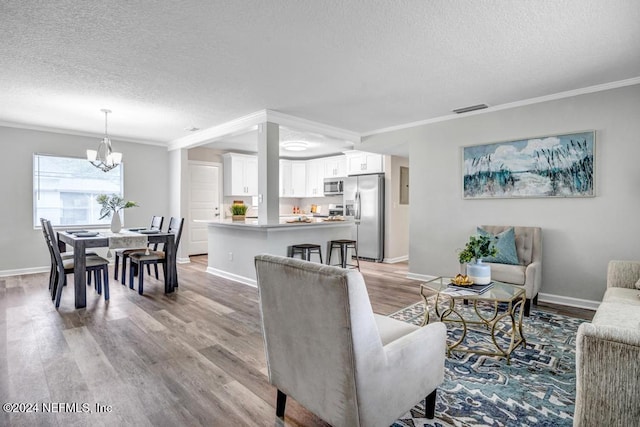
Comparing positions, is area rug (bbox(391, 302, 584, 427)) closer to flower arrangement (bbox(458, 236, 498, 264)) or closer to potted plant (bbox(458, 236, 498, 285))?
potted plant (bbox(458, 236, 498, 285))

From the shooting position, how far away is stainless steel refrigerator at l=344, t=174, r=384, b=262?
6996 millimetres

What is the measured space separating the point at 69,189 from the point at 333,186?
17.3 ft

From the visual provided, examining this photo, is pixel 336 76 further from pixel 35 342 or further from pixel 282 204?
pixel 282 204

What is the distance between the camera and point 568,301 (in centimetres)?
391

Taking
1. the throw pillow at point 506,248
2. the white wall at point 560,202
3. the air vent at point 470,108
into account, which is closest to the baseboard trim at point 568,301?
the white wall at point 560,202

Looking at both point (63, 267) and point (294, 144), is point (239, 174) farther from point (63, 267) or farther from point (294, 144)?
point (63, 267)

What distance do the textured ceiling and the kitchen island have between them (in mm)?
1716

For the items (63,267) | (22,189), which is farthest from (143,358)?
(22,189)

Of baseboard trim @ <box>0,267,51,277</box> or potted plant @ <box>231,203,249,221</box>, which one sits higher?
potted plant @ <box>231,203,249,221</box>

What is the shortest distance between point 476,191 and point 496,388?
303 centimetres

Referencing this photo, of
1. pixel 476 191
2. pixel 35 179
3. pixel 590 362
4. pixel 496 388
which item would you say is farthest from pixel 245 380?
pixel 35 179

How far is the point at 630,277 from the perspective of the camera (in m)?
2.91

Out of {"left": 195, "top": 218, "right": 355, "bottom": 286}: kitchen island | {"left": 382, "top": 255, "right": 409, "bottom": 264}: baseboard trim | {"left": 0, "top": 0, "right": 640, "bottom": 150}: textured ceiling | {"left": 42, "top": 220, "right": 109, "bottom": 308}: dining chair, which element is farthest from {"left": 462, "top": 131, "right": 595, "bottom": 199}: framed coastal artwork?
{"left": 42, "top": 220, "right": 109, "bottom": 308}: dining chair

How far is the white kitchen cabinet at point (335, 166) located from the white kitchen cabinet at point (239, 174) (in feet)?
5.85
